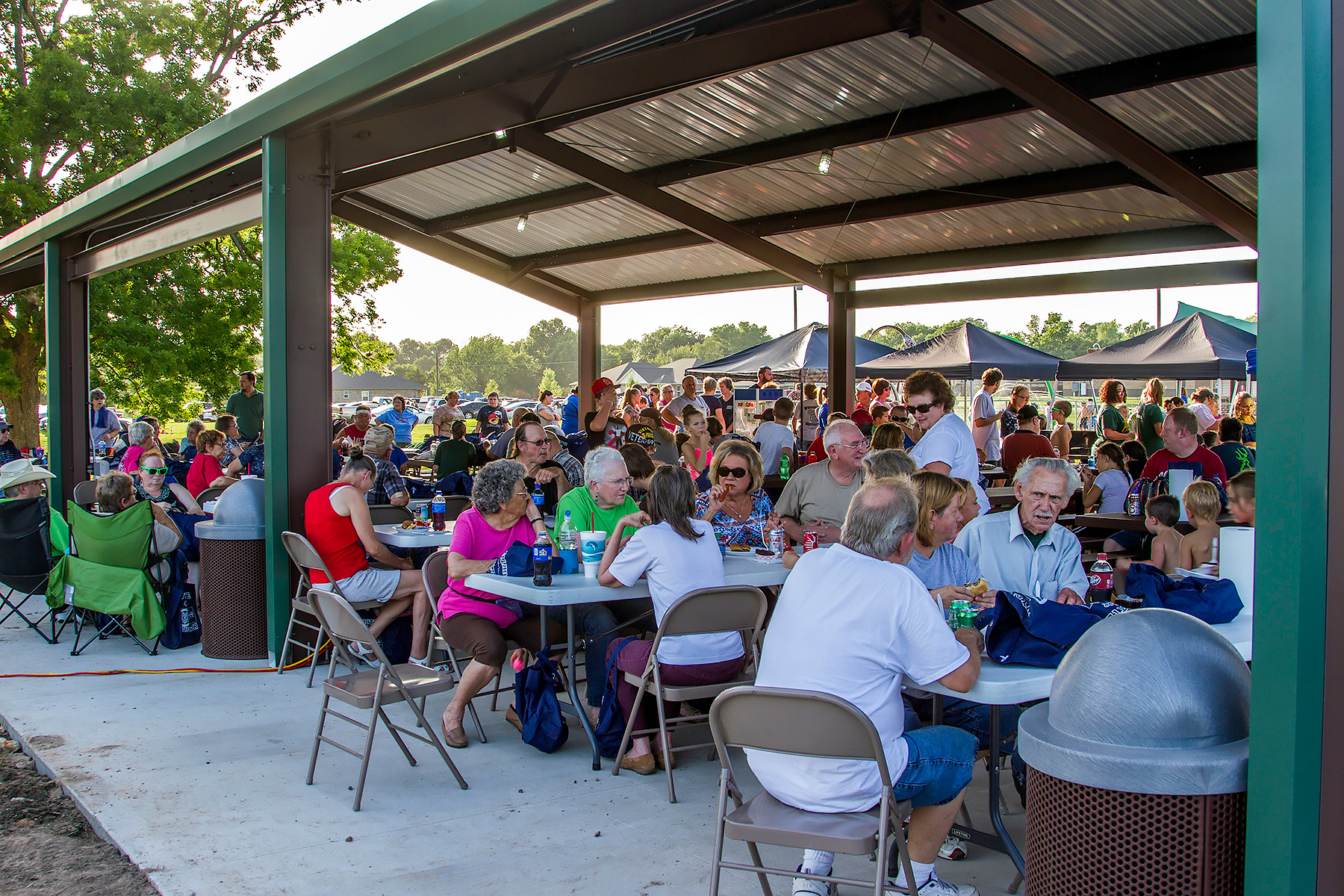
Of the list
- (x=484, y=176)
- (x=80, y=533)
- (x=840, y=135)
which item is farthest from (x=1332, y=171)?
(x=484, y=176)

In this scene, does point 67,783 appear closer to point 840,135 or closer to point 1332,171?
point 1332,171

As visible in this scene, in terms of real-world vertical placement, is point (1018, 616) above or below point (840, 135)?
below

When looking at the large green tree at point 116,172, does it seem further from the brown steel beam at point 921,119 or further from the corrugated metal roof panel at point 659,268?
the brown steel beam at point 921,119

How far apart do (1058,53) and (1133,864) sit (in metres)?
6.50

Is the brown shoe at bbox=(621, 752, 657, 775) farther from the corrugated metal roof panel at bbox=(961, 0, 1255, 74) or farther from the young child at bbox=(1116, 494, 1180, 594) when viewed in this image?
the corrugated metal roof panel at bbox=(961, 0, 1255, 74)

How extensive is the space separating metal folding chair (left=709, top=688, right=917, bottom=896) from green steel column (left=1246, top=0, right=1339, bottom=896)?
29.4 inches

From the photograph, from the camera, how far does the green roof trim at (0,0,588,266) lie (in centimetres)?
422

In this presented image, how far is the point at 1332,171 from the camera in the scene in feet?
5.68

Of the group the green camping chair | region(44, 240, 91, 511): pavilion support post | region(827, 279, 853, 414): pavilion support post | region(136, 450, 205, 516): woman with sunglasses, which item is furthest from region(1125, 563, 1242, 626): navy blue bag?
region(827, 279, 853, 414): pavilion support post

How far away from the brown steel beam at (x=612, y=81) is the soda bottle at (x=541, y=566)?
3147mm

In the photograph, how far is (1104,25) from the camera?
6355mm

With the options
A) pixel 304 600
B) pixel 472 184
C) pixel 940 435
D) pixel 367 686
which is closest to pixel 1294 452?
pixel 940 435

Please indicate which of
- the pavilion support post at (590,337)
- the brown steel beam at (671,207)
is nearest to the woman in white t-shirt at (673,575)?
the brown steel beam at (671,207)

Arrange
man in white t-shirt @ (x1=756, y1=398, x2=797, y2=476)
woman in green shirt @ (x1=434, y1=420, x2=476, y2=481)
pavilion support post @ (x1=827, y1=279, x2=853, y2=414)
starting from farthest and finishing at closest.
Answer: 1. pavilion support post @ (x1=827, y1=279, x2=853, y2=414)
2. man in white t-shirt @ (x1=756, y1=398, x2=797, y2=476)
3. woman in green shirt @ (x1=434, y1=420, x2=476, y2=481)
